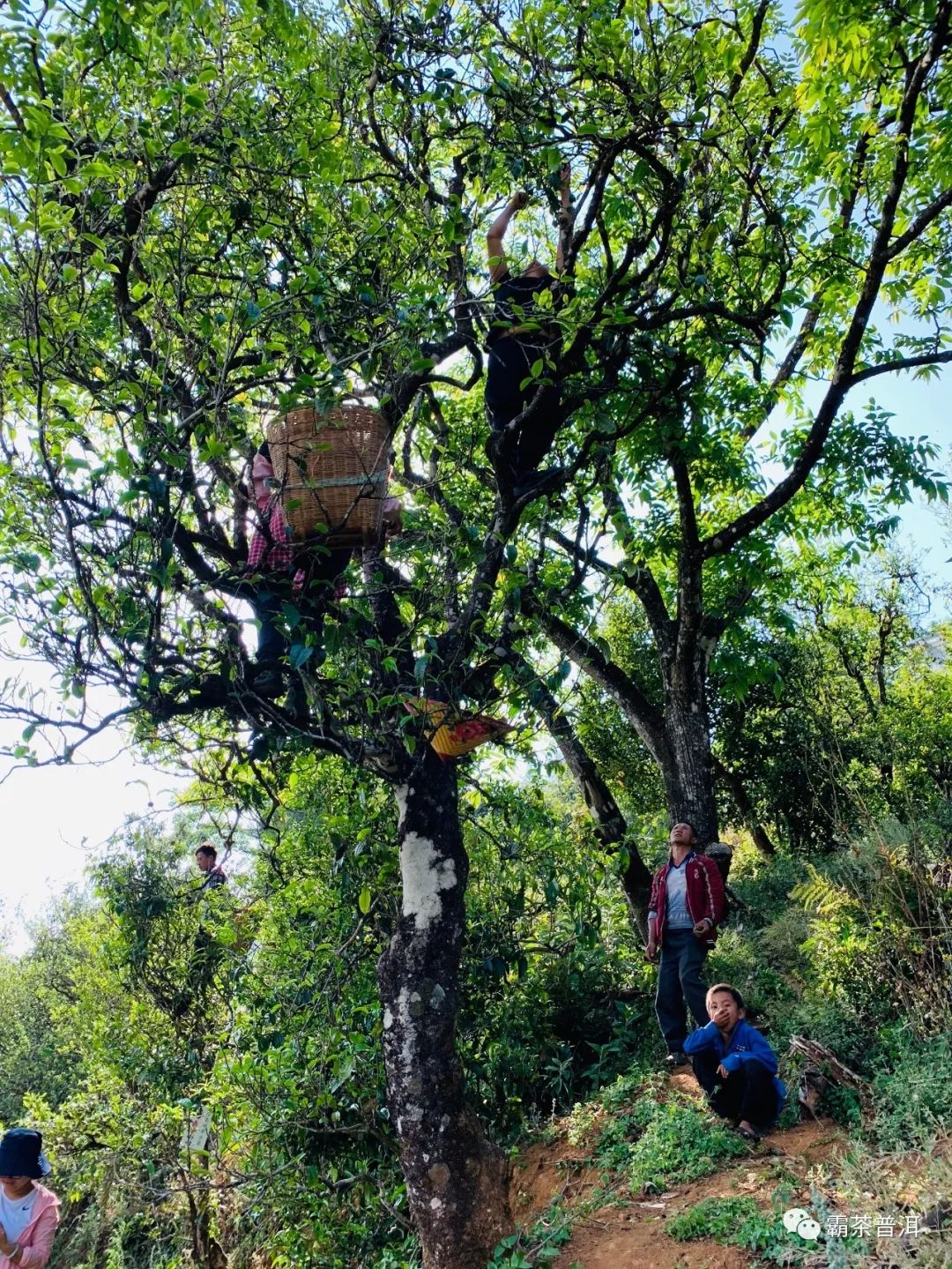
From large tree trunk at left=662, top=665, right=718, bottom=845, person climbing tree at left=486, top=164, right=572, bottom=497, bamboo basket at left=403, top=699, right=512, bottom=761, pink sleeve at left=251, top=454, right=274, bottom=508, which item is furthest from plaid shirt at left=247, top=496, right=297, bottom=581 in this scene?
large tree trunk at left=662, top=665, right=718, bottom=845

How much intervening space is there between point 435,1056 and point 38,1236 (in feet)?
7.29

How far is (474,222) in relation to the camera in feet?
15.1

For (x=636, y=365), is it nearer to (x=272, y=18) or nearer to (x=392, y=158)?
(x=392, y=158)

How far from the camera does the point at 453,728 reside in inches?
169

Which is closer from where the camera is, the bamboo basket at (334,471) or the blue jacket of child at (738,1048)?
the bamboo basket at (334,471)

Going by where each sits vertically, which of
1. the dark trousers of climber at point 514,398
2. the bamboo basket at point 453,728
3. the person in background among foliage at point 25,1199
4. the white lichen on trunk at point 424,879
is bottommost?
the person in background among foliage at point 25,1199

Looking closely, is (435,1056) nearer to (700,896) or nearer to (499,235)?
(700,896)

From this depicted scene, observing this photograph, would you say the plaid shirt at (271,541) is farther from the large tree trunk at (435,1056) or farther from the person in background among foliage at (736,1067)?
the person in background among foliage at (736,1067)

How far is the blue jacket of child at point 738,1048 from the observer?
5.07 meters

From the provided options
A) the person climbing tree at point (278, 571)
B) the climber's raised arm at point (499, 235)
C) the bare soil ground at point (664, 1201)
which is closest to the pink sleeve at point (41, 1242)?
the bare soil ground at point (664, 1201)

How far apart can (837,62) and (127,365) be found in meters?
4.72

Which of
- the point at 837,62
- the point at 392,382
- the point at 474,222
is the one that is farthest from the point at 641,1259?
the point at 837,62

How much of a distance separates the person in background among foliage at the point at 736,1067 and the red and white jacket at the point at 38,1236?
3.41 meters

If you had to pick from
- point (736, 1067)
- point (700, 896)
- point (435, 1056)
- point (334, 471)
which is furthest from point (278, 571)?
point (700, 896)
